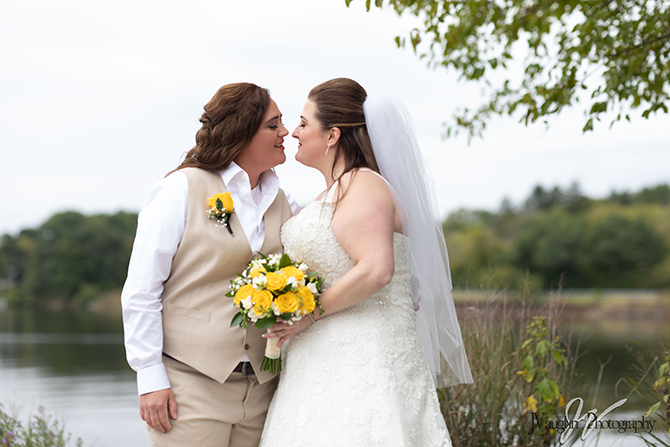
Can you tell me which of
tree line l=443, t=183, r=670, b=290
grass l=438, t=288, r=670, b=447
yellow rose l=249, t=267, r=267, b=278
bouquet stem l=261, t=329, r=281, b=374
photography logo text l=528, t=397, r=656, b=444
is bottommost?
tree line l=443, t=183, r=670, b=290

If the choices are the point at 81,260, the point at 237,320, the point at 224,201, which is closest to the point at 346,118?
the point at 224,201

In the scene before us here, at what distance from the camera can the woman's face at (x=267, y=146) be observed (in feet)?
8.82

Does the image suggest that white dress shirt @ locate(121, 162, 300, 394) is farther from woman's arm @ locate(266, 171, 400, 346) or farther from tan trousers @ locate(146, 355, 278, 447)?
woman's arm @ locate(266, 171, 400, 346)

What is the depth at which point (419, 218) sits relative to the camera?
2611 mm

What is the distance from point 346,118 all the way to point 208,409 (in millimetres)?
1385

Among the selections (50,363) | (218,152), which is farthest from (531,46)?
(50,363)

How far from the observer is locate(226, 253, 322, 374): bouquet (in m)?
2.17

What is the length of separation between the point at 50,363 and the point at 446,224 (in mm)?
52802

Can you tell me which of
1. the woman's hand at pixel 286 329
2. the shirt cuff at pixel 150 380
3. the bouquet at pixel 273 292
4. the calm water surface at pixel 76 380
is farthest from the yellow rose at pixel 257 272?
the calm water surface at pixel 76 380

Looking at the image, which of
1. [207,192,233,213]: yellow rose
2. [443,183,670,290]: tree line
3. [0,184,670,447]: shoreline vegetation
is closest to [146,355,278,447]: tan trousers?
[207,192,233,213]: yellow rose

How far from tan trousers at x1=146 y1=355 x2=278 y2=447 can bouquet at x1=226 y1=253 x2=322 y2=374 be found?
13.2 inches

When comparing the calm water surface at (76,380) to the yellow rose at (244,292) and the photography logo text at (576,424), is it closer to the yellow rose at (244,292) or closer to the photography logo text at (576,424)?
the yellow rose at (244,292)

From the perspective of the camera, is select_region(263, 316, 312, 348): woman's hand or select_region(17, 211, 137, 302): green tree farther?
select_region(17, 211, 137, 302): green tree

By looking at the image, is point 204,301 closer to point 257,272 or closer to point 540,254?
point 257,272
